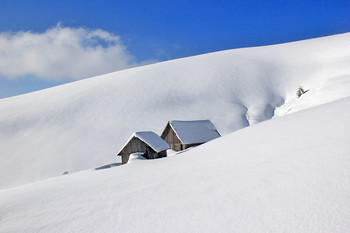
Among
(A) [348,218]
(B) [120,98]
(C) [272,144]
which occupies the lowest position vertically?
(A) [348,218]

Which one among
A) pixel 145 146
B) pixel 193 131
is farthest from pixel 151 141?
pixel 193 131

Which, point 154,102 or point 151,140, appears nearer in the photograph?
point 151,140

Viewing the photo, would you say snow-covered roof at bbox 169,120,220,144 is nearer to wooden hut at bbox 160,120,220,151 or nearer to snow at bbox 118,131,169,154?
wooden hut at bbox 160,120,220,151

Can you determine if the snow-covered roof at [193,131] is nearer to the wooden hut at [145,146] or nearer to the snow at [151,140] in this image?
the snow at [151,140]

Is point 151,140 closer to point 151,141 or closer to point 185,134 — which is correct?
point 151,141

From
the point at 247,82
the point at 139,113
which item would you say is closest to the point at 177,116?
the point at 139,113

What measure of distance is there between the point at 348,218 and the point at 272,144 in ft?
13.3

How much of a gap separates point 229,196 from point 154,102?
4765 centimetres

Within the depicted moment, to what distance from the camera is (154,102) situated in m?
52.2

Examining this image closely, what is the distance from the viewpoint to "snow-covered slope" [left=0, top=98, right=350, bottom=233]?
13.6 feet

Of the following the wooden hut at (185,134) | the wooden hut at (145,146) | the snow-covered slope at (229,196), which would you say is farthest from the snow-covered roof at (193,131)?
Answer: the snow-covered slope at (229,196)

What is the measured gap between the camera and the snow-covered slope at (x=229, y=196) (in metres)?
4.16

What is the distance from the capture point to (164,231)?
4.36 m

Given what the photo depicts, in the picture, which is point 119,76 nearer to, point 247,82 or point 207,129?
point 247,82
